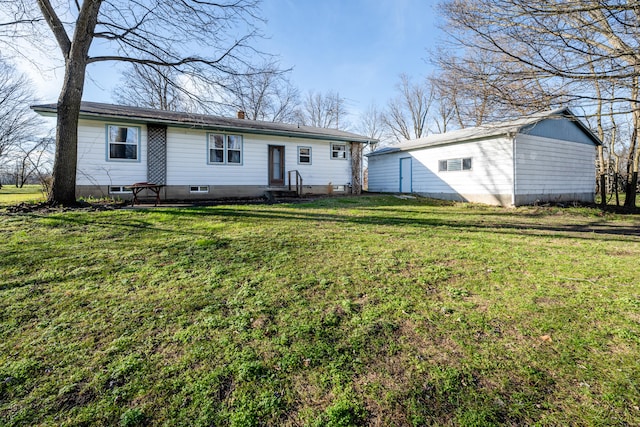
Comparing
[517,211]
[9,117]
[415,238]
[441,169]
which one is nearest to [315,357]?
[415,238]

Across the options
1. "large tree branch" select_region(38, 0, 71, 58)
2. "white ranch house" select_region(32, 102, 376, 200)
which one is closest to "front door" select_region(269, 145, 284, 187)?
"white ranch house" select_region(32, 102, 376, 200)

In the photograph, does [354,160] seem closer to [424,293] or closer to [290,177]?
[290,177]

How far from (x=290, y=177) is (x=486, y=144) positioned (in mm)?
8927

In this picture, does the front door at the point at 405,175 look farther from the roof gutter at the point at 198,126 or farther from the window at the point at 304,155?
the window at the point at 304,155

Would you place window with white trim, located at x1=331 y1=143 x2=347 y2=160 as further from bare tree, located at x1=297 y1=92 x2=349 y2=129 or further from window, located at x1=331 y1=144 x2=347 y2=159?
bare tree, located at x1=297 y1=92 x2=349 y2=129

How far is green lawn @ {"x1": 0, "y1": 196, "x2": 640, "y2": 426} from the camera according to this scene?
175cm

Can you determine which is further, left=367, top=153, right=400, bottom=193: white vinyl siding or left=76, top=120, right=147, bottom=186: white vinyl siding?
left=367, top=153, right=400, bottom=193: white vinyl siding

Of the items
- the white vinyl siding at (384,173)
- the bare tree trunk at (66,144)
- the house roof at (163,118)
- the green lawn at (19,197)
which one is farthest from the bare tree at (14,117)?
the white vinyl siding at (384,173)

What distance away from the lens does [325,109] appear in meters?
36.2

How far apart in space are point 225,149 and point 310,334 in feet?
39.2

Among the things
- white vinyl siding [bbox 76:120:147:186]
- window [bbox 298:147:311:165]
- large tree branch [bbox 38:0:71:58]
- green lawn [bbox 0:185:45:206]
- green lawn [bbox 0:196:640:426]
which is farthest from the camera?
window [bbox 298:147:311:165]

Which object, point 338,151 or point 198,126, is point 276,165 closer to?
point 338,151

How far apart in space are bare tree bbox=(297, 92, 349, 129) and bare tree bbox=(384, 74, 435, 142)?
564 cm

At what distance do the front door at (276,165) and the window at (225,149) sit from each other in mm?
1544
